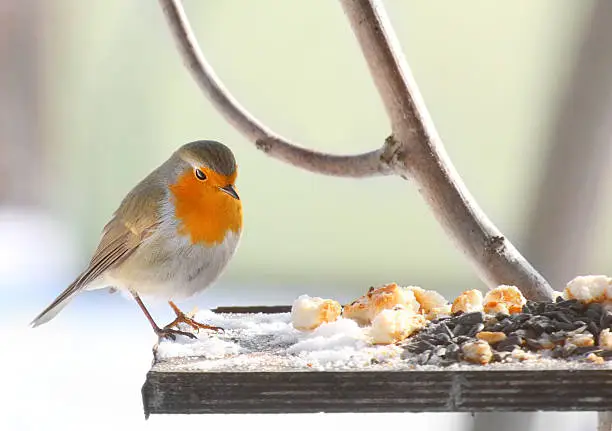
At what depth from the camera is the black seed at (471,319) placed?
7.31ft

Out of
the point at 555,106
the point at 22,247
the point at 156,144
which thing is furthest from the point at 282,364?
the point at 22,247

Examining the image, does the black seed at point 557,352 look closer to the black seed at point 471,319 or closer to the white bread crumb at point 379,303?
the black seed at point 471,319

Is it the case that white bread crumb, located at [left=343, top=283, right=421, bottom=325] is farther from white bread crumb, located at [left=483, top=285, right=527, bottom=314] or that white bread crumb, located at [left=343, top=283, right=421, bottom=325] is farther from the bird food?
white bread crumb, located at [left=483, top=285, right=527, bottom=314]

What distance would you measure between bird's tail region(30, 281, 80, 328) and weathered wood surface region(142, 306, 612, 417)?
1.02m

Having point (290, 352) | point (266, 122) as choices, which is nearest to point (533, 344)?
point (290, 352)

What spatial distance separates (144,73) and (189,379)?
6.73 meters

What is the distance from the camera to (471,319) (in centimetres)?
224

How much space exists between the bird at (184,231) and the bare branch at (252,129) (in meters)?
0.29

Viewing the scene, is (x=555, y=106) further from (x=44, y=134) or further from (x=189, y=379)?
(x=44, y=134)

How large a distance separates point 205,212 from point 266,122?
16.7 ft

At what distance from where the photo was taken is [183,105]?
8.21m

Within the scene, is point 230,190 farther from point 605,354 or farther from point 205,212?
point 605,354

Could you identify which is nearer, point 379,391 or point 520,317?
point 379,391

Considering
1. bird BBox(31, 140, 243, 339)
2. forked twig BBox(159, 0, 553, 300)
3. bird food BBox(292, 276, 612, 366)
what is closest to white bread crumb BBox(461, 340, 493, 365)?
bird food BBox(292, 276, 612, 366)
